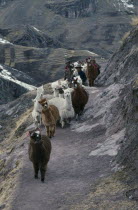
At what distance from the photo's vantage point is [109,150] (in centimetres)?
1545

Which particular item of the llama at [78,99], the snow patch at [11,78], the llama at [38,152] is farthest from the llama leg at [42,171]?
the snow patch at [11,78]

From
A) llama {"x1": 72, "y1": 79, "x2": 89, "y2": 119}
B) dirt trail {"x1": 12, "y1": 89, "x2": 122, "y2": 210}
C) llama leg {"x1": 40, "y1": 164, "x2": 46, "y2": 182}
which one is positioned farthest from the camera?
llama {"x1": 72, "y1": 79, "x2": 89, "y2": 119}

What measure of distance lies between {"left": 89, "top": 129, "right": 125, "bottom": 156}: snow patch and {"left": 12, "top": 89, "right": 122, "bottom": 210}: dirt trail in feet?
0.92

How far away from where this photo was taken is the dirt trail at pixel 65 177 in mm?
12516

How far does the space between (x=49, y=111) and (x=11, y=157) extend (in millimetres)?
2526

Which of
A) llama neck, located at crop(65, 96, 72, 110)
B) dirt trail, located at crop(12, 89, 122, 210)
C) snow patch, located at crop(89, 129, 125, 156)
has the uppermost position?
llama neck, located at crop(65, 96, 72, 110)

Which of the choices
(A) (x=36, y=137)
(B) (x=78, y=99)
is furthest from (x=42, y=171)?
(B) (x=78, y=99)

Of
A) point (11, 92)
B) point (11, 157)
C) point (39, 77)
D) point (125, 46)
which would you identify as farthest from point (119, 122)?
point (39, 77)

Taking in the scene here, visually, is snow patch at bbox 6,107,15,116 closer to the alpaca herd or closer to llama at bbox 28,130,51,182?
the alpaca herd

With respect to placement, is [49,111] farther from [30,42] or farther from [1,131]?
[30,42]

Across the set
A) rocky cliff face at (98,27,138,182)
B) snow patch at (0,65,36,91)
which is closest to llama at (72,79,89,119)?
rocky cliff face at (98,27,138,182)

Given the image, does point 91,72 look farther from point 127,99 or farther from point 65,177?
point 65,177

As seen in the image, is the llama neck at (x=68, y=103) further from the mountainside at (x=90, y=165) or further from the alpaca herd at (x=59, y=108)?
the mountainside at (x=90, y=165)

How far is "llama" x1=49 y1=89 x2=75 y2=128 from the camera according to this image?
20.5 m
